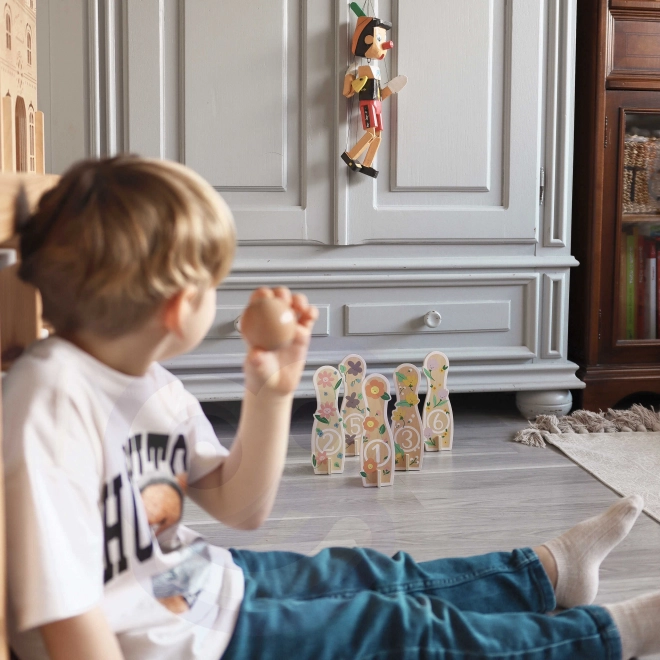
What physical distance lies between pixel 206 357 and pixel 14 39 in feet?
3.30

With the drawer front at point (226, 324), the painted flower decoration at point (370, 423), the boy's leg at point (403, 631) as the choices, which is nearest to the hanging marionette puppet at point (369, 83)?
the drawer front at point (226, 324)

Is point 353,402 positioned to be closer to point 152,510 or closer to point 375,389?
point 375,389

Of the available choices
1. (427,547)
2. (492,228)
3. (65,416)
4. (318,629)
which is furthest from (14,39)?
(492,228)

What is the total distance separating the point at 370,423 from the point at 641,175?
0.99m

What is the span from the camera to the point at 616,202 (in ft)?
6.03

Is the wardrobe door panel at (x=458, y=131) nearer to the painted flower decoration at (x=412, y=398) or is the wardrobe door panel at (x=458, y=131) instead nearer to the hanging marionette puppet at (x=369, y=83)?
the hanging marionette puppet at (x=369, y=83)

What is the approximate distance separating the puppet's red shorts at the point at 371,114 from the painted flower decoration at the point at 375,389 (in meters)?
0.57

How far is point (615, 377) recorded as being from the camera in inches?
73.3

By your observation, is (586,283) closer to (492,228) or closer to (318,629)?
(492,228)

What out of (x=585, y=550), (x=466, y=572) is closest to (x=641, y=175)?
(x=585, y=550)

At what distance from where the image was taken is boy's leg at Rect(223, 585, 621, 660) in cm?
62

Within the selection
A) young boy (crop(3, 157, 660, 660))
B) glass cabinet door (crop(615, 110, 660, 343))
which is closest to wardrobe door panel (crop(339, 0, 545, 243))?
glass cabinet door (crop(615, 110, 660, 343))

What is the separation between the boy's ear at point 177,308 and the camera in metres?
0.45

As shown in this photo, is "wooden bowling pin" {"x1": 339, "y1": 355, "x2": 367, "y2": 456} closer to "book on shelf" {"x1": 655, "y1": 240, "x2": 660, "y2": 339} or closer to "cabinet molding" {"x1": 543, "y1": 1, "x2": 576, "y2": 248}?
"cabinet molding" {"x1": 543, "y1": 1, "x2": 576, "y2": 248}
